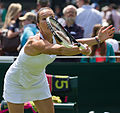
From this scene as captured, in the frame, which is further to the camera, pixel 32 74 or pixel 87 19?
pixel 87 19

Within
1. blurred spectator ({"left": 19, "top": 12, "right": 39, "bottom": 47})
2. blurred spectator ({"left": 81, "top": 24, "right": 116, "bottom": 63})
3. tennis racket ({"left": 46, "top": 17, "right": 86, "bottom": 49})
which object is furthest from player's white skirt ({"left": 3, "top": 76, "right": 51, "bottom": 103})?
blurred spectator ({"left": 19, "top": 12, "right": 39, "bottom": 47})

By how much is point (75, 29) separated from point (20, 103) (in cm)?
270

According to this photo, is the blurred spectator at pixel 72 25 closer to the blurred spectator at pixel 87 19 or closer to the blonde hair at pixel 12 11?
the blurred spectator at pixel 87 19

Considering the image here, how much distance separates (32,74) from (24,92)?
24 centimetres

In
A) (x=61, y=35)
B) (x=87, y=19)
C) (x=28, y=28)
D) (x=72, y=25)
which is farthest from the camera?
Result: (x=87, y=19)

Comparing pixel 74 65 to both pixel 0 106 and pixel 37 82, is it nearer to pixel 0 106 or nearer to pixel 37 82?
pixel 0 106

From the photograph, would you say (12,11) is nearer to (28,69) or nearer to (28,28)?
(28,28)

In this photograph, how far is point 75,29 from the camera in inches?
269

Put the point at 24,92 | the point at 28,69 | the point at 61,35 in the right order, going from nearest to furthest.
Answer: the point at 61,35 < the point at 28,69 < the point at 24,92

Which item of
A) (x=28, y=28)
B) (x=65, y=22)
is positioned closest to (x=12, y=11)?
(x=28, y=28)

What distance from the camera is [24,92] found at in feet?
14.6

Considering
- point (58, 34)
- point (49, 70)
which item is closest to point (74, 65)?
point (49, 70)

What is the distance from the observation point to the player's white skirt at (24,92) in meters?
4.41

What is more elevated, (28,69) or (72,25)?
(72,25)
